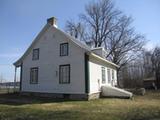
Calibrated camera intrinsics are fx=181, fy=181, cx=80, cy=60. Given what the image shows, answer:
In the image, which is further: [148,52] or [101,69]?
[148,52]

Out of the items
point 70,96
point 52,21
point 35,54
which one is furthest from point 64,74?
point 52,21

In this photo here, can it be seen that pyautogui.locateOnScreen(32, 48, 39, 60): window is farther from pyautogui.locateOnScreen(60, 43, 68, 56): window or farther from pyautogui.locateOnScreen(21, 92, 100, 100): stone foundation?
pyautogui.locateOnScreen(21, 92, 100, 100): stone foundation

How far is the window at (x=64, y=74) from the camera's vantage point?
51.6 ft

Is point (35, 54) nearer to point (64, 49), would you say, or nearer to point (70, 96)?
point (64, 49)

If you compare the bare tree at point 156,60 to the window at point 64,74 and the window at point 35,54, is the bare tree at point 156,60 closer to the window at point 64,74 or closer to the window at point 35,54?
the window at point 64,74

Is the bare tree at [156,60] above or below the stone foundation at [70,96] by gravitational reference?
above

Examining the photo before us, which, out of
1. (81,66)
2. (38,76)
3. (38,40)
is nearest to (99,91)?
(81,66)

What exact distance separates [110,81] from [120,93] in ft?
15.3

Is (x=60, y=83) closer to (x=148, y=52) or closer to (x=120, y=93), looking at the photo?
(x=120, y=93)

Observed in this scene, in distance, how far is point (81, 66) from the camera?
592 inches

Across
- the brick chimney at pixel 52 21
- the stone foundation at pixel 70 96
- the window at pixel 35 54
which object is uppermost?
the brick chimney at pixel 52 21

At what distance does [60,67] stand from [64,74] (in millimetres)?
796

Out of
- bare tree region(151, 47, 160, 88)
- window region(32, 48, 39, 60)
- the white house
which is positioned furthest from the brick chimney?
bare tree region(151, 47, 160, 88)

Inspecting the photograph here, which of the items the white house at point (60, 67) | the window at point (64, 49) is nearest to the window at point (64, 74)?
the white house at point (60, 67)
